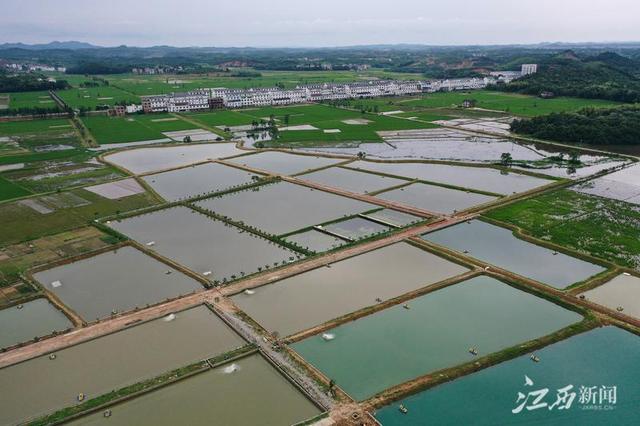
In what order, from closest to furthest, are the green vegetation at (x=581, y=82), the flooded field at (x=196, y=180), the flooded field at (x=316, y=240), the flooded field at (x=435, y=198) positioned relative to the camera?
the flooded field at (x=316, y=240), the flooded field at (x=435, y=198), the flooded field at (x=196, y=180), the green vegetation at (x=581, y=82)

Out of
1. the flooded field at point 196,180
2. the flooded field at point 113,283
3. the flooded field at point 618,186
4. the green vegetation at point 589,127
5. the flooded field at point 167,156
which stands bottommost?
the flooded field at point 113,283

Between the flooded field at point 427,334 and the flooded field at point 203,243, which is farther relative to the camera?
the flooded field at point 203,243

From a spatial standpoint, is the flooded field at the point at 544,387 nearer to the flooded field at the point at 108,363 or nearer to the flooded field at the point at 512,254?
the flooded field at the point at 512,254

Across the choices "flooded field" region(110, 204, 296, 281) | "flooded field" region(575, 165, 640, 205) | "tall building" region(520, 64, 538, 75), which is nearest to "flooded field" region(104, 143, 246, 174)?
"flooded field" region(110, 204, 296, 281)

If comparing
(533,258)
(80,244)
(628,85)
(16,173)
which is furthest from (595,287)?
(628,85)

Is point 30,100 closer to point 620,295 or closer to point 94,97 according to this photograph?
point 94,97

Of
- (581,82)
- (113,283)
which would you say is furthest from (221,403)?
(581,82)

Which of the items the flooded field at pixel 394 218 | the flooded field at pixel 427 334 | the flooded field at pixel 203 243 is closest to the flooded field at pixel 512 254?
the flooded field at pixel 394 218

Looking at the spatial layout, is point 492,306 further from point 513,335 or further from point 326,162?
point 326,162
